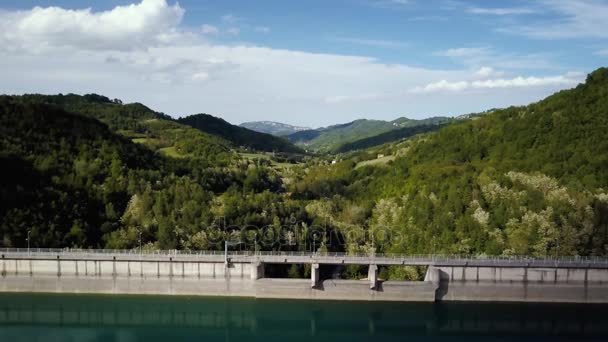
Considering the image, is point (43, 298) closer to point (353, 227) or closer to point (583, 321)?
point (353, 227)

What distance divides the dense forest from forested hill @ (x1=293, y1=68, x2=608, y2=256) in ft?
0.53

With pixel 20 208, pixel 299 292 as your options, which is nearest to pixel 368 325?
pixel 299 292

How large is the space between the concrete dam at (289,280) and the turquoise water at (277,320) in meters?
1.16

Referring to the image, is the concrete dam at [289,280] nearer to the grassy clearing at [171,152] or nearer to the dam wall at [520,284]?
the dam wall at [520,284]

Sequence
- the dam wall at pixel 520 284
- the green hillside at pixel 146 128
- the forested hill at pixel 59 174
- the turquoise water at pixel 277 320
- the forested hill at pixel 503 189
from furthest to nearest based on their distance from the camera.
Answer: the green hillside at pixel 146 128
the forested hill at pixel 59 174
the forested hill at pixel 503 189
the dam wall at pixel 520 284
the turquoise water at pixel 277 320

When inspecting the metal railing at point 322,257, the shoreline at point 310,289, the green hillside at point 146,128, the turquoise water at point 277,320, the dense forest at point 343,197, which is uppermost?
the green hillside at point 146,128

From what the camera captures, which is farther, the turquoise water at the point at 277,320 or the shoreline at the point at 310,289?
the shoreline at the point at 310,289

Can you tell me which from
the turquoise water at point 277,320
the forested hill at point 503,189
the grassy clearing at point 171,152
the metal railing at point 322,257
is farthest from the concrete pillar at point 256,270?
the grassy clearing at point 171,152

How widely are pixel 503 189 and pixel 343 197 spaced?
2741cm

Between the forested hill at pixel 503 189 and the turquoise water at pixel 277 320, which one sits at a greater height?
the forested hill at pixel 503 189

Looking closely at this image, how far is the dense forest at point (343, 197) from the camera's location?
6625cm

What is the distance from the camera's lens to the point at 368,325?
56438mm

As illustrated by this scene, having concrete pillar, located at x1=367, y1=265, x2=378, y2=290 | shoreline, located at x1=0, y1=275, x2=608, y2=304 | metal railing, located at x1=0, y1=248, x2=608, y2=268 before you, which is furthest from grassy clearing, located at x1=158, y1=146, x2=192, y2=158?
concrete pillar, located at x1=367, y1=265, x2=378, y2=290

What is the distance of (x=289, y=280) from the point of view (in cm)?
6206
